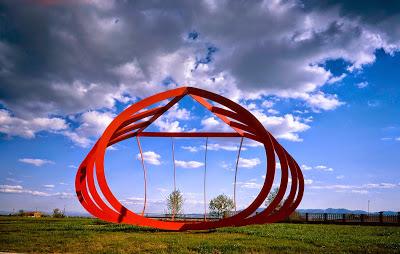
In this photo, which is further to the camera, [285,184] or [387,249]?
[285,184]

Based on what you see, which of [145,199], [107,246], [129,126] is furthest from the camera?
[145,199]

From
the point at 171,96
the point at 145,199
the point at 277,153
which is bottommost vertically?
the point at 145,199

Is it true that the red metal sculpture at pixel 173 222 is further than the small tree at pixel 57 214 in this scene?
No

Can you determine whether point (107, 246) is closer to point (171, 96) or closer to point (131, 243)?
point (131, 243)

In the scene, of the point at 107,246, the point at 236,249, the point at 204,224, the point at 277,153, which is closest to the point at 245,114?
the point at 277,153

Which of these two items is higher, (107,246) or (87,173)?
(87,173)

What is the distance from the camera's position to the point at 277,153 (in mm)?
15281

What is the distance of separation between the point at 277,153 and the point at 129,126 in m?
6.83

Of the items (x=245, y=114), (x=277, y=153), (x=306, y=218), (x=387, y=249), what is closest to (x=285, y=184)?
(x=277, y=153)

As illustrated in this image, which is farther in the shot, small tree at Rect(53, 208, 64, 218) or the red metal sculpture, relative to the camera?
small tree at Rect(53, 208, 64, 218)

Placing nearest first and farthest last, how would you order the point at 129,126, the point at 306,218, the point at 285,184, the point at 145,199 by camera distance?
1. the point at 285,184
2. the point at 129,126
3. the point at 145,199
4. the point at 306,218

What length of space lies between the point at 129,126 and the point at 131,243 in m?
6.54

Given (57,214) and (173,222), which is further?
(57,214)

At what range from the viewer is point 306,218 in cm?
3247
